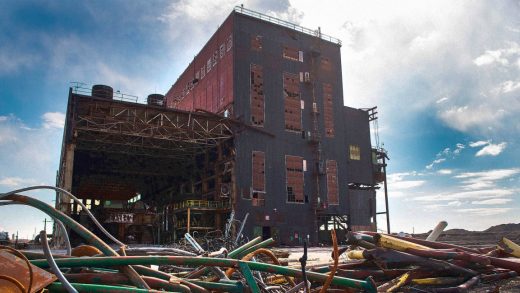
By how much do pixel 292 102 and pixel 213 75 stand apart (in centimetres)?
978

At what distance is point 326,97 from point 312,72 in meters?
3.21

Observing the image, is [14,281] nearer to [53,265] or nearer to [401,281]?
[53,265]

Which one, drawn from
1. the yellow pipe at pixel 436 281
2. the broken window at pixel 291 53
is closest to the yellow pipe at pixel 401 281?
the yellow pipe at pixel 436 281

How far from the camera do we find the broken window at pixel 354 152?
4562 centimetres

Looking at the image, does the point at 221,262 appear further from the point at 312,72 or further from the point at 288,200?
the point at 312,72

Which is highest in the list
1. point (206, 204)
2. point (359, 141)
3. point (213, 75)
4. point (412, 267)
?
point (213, 75)

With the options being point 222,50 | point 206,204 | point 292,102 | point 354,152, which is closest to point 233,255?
point 206,204

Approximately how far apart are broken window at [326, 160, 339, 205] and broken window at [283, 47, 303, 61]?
11939mm

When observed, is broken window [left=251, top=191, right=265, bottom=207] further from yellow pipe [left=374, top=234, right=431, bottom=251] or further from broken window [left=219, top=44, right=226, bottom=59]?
yellow pipe [left=374, top=234, right=431, bottom=251]

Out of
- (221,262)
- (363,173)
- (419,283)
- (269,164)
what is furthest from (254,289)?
(363,173)

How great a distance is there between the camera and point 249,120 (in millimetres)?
37719

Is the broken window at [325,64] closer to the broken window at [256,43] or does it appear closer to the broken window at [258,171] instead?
the broken window at [256,43]

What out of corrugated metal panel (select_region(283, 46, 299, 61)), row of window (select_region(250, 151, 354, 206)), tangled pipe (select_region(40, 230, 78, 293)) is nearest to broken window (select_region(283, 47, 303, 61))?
corrugated metal panel (select_region(283, 46, 299, 61))

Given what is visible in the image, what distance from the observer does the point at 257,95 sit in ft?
128
